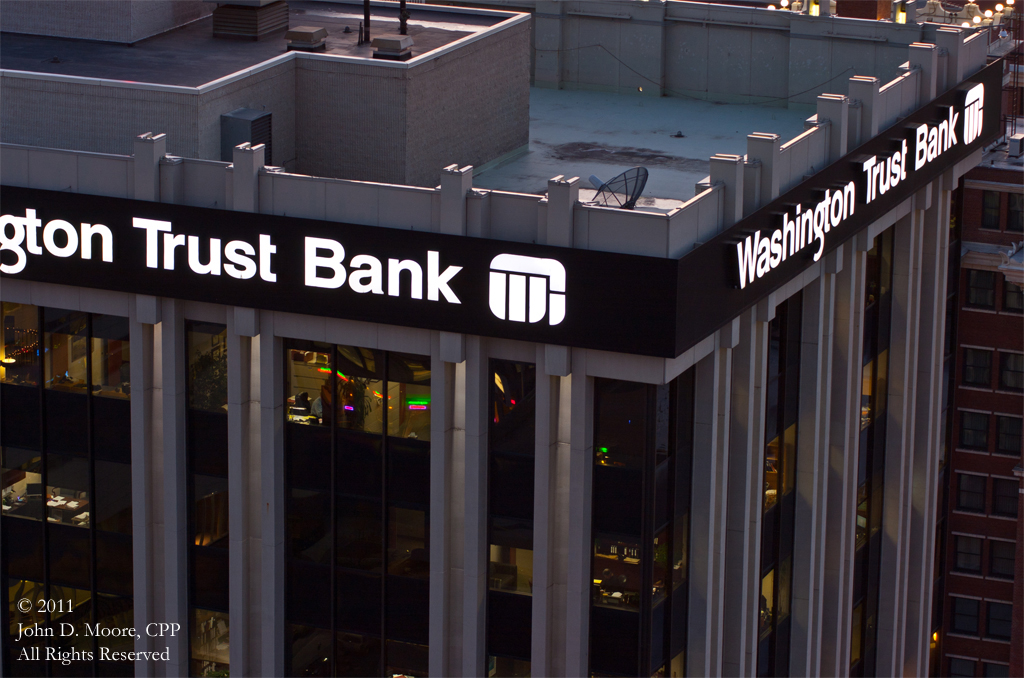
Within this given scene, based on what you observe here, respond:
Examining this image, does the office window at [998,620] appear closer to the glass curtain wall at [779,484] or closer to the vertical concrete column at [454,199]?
the glass curtain wall at [779,484]

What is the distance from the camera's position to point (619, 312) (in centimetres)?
4097

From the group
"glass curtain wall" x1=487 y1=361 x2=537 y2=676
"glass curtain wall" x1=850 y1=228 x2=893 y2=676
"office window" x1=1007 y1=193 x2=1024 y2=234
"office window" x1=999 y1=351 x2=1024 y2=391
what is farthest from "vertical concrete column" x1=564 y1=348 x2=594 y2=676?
"office window" x1=999 y1=351 x2=1024 y2=391

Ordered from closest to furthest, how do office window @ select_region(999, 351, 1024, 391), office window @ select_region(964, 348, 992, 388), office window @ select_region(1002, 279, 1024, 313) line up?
office window @ select_region(1002, 279, 1024, 313) → office window @ select_region(999, 351, 1024, 391) → office window @ select_region(964, 348, 992, 388)

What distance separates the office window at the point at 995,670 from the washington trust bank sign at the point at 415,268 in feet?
177

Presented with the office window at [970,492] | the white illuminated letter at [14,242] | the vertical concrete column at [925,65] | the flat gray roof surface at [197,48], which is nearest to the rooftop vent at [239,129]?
the flat gray roof surface at [197,48]

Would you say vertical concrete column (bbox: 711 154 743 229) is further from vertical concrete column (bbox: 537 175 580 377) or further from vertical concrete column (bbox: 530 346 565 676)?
vertical concrete column (bbox: 530 346 565 676)

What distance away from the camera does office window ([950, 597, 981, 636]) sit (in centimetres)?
9531

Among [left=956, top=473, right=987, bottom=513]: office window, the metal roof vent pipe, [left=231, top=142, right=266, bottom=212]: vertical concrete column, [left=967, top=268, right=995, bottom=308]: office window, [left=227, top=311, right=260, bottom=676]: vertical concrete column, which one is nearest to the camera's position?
[left=231, top=142, right=266, bottom=212]: vertical concrete column

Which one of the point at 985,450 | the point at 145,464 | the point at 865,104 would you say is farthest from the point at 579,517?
the point at 985,450

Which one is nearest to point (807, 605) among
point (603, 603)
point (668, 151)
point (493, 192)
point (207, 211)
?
point (603, 603)

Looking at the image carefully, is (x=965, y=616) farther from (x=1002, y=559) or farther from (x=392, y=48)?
(x=392, y=48)

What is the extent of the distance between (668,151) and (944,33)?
37.8ft

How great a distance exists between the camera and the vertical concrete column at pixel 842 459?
5419 cm

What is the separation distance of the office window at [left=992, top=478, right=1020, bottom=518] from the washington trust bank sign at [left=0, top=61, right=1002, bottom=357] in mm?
49342
